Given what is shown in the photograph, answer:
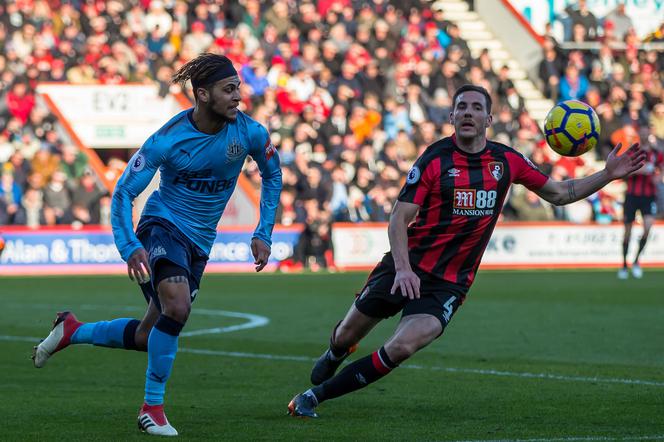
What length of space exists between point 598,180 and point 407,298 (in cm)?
141

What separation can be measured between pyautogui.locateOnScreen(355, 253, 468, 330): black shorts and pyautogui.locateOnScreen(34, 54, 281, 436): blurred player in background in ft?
2.32

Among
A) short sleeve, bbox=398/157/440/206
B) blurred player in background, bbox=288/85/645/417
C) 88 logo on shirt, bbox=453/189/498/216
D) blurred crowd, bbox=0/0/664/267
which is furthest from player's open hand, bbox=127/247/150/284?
blurred crowd, bbox=0/0/664/267

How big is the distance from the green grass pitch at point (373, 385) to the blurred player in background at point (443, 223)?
50 centimetres

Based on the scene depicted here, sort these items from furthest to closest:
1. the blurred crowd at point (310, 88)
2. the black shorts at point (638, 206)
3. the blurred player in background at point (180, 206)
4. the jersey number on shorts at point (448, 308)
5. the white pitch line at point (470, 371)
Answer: the blurred crowd at point (310, 88)
the black shorts at point (638, 206)
the white pitch line at point (470, 371)
the jersey number on shorts at point (448, 308)
the blurred player in background at point (180, 206)

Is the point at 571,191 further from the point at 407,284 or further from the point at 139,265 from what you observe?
the point at 139,265

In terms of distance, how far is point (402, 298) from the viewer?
26.8ft

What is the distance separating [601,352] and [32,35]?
715 inches

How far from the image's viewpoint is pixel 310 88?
97.5 feet

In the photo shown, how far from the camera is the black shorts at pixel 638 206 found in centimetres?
2362

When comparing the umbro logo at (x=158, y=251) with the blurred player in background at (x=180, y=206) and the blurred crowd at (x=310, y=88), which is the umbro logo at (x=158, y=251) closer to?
the blurred player in background at (x=180, y=206)

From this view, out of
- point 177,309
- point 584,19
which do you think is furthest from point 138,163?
point 584,19

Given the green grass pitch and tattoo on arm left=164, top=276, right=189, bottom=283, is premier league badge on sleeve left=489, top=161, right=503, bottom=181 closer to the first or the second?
the green grass pitch

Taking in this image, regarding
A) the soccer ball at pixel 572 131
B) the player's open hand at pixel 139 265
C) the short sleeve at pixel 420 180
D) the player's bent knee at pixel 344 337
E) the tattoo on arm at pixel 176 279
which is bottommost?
the player's bent knee at pixel 344 337

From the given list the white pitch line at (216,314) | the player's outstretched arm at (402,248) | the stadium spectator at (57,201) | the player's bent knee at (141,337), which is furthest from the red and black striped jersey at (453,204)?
the stadium spectator at (57,201)
